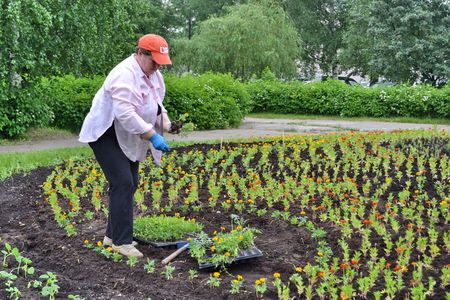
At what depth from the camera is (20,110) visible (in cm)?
1188

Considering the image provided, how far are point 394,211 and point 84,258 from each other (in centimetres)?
271

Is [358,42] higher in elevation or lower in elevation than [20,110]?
higher

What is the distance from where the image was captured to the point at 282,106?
20.8m

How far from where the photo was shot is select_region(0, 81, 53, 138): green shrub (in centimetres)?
1158

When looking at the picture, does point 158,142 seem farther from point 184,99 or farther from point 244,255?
point 184,99

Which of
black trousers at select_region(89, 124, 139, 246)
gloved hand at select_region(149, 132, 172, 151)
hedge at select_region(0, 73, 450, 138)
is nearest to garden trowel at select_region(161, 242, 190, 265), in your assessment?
black trousers at select_region(89, 124, 139, 246)

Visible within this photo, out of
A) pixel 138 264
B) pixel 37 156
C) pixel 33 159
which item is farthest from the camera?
pixel 37 156

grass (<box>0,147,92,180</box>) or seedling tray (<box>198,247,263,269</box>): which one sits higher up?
grass (<box>0,147,92,180</box>)

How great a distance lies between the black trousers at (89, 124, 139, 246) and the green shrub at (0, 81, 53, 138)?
297 inches

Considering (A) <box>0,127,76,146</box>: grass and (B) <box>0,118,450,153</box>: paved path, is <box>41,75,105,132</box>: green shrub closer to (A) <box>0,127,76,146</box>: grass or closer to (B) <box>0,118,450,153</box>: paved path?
(A) <box>0,127,76,146</box>: grass

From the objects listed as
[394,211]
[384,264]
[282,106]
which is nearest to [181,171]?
[394,211]

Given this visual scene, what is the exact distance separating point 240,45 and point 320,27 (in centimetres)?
2056

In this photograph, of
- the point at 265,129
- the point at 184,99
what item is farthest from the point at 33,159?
the point at 265,129

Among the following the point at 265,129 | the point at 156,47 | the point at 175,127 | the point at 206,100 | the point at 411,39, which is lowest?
the point at 265,129
